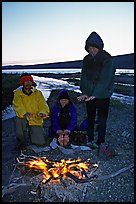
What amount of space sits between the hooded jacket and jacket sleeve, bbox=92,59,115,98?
1266mm

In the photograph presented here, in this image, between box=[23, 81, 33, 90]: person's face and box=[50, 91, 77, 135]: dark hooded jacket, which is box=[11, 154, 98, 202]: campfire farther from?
box=[23, 81, 33, 90]: person's face

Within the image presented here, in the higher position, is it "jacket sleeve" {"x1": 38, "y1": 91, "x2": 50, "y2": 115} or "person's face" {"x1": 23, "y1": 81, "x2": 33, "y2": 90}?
"person's face" {"x1": 23, "y1": 81, "x2": 33, "y2": 90}

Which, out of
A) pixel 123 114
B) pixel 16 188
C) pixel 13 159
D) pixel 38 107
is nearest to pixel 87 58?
pixel 38 107

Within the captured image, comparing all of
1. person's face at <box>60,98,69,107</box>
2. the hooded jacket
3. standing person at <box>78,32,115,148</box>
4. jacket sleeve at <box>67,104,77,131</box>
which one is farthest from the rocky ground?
person's face at <box>60,98,69,107</box>

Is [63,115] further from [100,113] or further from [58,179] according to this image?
[58,179]

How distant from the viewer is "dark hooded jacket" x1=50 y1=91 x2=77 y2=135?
618 cm

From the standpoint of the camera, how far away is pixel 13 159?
5582 millimetres

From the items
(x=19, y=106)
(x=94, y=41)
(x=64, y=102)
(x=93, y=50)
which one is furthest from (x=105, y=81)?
(x=19, y=106)

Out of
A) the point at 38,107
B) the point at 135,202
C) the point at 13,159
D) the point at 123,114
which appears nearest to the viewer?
the point at 135,202

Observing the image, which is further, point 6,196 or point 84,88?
point 84,88

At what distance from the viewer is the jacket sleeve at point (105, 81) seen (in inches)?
217

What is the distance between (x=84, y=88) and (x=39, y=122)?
1312mm

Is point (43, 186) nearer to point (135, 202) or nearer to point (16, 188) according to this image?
point (16, 188)

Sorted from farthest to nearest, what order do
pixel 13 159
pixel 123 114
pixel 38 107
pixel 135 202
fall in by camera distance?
pixel 123 114 → pixel 38 107 → pixel 13 159 → pixel 135 202
